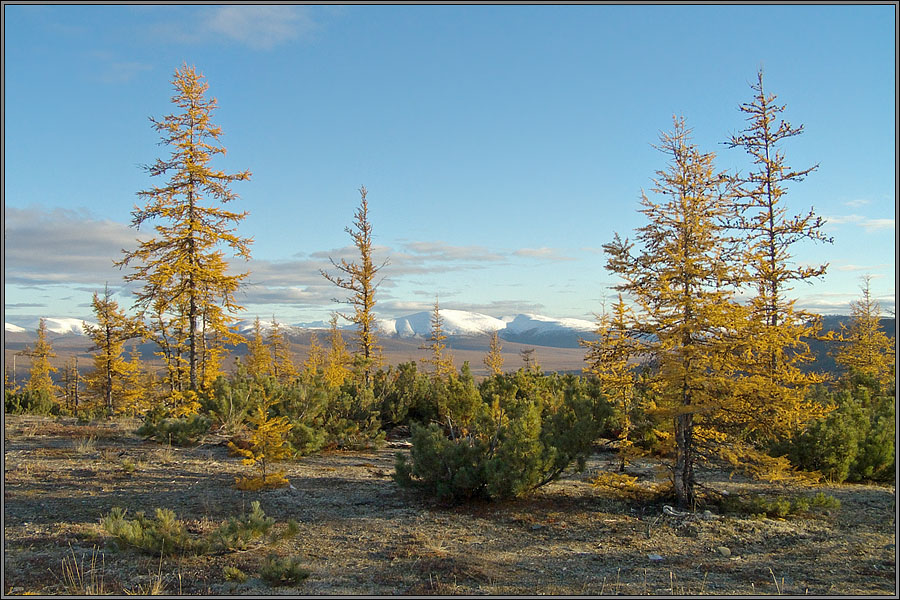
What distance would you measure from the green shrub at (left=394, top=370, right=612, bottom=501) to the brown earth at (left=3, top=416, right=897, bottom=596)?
338mm

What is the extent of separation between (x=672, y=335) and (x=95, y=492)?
8725mm

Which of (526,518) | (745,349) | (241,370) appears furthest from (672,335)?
(241,370)

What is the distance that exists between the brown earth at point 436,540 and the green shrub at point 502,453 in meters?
0.34

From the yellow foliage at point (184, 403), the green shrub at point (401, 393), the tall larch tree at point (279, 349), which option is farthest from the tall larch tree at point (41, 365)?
the green shrub at point (401, 393)

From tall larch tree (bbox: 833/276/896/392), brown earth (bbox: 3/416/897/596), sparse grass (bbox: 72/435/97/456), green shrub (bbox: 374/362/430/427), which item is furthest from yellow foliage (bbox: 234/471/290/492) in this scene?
tall larch tree (bbox: 833/276/896/392)

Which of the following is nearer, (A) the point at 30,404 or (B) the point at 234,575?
(B) the point at 234,575

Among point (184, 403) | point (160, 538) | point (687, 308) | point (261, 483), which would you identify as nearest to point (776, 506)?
point (687, 308)

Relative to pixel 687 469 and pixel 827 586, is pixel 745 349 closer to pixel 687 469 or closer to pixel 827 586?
→ pixel 687 469

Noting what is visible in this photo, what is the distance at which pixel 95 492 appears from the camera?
336 inches

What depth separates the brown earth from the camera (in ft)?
17.8

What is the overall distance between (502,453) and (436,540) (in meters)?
1.72

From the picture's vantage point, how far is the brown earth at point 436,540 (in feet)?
17.8

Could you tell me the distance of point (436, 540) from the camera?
6730 mm

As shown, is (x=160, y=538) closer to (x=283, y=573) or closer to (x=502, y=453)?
(x=283, y=573)
